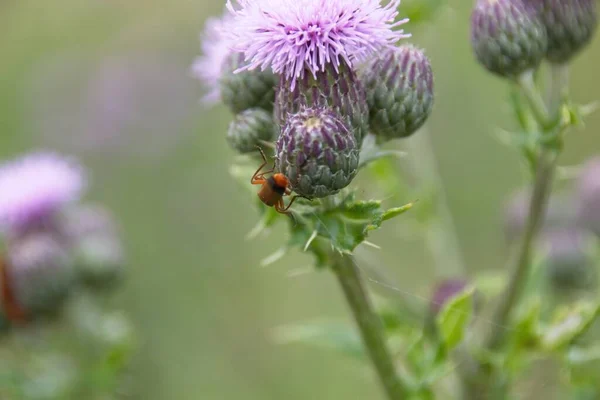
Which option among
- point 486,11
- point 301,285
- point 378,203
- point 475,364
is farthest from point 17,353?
point 486,11

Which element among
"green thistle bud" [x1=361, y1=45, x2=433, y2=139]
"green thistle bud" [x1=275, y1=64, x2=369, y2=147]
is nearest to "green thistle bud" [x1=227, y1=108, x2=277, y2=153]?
"green thistle bud" [x1=275, y1=64, x2=369, y2=147]

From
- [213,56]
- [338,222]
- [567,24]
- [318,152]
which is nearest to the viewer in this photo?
[318,152]

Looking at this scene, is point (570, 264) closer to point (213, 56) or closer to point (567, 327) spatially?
point (567, 327)

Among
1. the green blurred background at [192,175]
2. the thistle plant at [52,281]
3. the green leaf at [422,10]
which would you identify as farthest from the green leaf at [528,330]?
the green blurred background at [192,175]

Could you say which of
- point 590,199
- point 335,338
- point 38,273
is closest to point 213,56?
point 335,338

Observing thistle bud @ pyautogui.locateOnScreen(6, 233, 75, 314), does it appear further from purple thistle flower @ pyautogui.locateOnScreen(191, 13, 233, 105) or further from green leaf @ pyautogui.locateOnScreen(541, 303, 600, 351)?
green leaf @ pyautogui.locateOnScreen(541, 303, 600, 351)
